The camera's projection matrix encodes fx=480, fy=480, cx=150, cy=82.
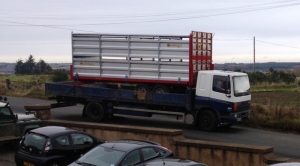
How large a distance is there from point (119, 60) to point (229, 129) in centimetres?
586

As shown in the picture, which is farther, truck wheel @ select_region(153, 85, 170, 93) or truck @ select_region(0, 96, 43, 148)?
truck wheel @ select_region(153, 85, 170, 93)

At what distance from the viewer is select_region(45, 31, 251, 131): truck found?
1986cm

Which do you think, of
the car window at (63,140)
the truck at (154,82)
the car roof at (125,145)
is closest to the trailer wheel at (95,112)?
the truck at (154,82)

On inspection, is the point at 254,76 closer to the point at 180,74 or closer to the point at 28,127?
the point at 180,74

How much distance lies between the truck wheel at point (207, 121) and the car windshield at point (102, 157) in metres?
9.53

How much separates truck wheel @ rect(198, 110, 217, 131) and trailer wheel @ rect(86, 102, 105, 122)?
467 centimetres

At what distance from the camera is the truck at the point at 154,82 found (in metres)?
19.9

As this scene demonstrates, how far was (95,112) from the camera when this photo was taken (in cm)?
2228

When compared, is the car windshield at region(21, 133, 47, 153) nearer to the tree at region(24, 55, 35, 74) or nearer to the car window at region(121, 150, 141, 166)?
the car window at region(121, 150, 141, 166)

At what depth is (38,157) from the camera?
12359 mm

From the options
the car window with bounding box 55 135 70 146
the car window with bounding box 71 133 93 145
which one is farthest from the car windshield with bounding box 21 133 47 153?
the car window with bounding box 71 133 93 145

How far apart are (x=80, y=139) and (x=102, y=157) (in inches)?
115

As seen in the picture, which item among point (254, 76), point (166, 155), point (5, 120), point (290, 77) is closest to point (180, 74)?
point (5, 120)

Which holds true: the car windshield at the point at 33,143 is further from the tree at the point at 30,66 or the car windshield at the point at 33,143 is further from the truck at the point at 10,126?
the tree at the point at 30,66
